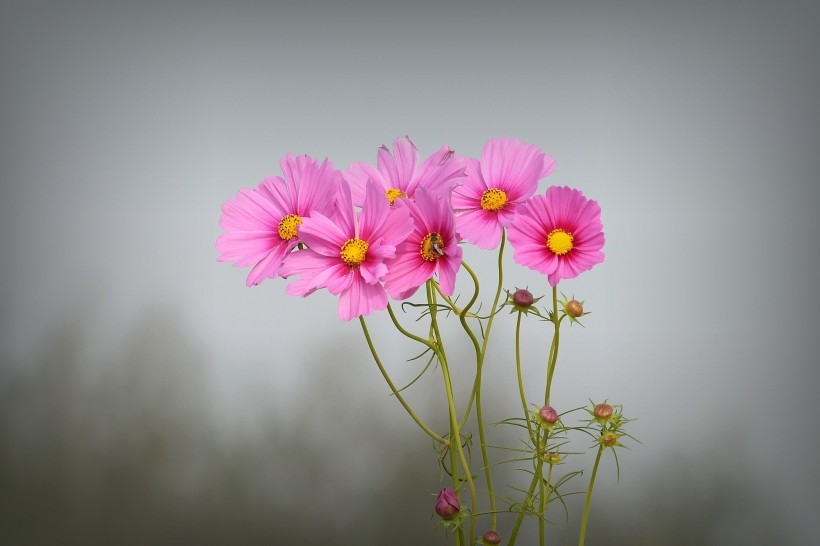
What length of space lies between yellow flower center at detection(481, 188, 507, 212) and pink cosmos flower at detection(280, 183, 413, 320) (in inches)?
4.5

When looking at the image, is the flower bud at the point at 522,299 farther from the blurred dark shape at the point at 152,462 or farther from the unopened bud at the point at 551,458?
the blurred dark shape at the point at 152,462

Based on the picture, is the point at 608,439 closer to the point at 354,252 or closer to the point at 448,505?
the point at 448,505

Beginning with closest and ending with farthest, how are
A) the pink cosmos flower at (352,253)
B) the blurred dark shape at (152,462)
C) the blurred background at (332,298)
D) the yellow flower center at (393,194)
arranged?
the pink cosmos flower at (352,253)
the yellow flower center at (393,194)
the blurred background at (332,298)
the blurred dark shape at (152,462)

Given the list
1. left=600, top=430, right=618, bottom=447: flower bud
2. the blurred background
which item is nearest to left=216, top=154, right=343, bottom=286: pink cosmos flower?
left=600, top=430, right=618, bottom=447: flower bud

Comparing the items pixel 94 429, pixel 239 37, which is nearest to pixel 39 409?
pixel 94 429

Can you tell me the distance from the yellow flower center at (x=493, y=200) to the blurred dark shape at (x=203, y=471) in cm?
83

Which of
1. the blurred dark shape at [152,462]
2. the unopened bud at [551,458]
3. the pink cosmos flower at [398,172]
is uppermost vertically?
the pink cosmos flower at [398,172]

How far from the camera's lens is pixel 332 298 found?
1505mm

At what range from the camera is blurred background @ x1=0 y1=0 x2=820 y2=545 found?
139 centimetres

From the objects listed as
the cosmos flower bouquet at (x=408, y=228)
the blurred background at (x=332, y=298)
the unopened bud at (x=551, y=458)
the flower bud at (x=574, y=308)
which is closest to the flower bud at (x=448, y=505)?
the cosmos flower bouquet at (x=408, y=228)

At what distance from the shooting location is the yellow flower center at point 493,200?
70cm

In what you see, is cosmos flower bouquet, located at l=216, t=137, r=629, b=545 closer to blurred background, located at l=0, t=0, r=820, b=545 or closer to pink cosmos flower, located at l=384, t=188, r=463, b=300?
pink cosmos flower, located at l=384, t=188, r=463, b=300

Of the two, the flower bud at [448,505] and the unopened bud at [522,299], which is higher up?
the unopened bud at [522,299]

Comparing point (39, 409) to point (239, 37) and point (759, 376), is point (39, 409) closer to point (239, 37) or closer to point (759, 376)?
point (239, 37)
